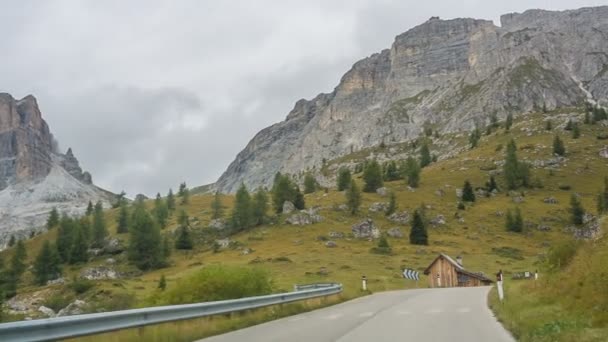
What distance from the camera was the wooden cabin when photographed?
6300 centimetres

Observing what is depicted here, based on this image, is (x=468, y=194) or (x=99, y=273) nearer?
(x=99, y=273)

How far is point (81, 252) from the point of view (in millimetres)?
121562

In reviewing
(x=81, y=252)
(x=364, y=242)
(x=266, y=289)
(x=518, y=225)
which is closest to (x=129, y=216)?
(x=81, y=252)

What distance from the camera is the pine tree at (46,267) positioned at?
10781 cm

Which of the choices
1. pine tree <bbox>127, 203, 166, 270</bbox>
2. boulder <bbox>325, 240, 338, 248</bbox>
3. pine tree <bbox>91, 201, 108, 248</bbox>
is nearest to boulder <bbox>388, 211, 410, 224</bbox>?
boulder <bbox>325, 240, 338, 248</bbox>

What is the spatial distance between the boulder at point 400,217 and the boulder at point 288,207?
22668 millimetres

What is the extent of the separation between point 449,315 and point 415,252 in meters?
75.1

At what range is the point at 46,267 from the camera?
4289 inches

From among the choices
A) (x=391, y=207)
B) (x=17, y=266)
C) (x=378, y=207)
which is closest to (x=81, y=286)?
(x=17, y=266)

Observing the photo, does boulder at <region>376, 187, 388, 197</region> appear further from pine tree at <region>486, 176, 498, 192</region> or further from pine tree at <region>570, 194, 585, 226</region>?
pine tree at <region>570, 194, 585, 226</region>

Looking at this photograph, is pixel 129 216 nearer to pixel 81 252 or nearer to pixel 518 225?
pixel 81 252

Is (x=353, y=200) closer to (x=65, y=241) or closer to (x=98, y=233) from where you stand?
(x=98, y=233)

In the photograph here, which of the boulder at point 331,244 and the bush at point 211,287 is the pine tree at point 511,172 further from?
the bush at point 211,287

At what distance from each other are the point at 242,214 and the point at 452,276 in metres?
70.4
